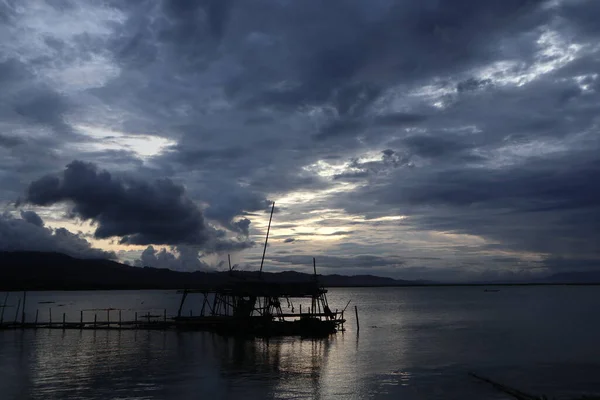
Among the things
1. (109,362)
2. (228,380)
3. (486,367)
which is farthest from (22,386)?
(486,367)

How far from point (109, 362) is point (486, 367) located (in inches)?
1060

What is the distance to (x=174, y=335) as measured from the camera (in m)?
53.8

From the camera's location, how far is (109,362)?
3809 centimetres

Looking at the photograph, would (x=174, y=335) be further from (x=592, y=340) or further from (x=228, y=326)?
(x=592, y=340)

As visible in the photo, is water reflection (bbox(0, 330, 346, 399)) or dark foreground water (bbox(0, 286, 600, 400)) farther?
dark foreground water (bbox(0, 286, 600, 400))

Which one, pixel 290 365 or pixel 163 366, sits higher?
pixel 163 366

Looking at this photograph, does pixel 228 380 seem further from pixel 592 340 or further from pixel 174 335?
pixel 592 340

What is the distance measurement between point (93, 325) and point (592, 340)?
180 feet

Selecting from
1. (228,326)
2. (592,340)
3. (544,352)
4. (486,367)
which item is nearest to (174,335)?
(228,326)

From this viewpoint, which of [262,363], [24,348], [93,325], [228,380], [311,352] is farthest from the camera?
[93,325]

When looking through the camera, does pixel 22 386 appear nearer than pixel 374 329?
Yes

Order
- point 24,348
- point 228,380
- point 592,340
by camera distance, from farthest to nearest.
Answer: point 592,340
point 24,348
point 228,380

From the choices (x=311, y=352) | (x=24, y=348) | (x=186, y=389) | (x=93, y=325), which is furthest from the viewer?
(x=93, y=325)

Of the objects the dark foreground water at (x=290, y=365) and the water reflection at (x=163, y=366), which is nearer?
the water reflection at (x=163, y=366)
